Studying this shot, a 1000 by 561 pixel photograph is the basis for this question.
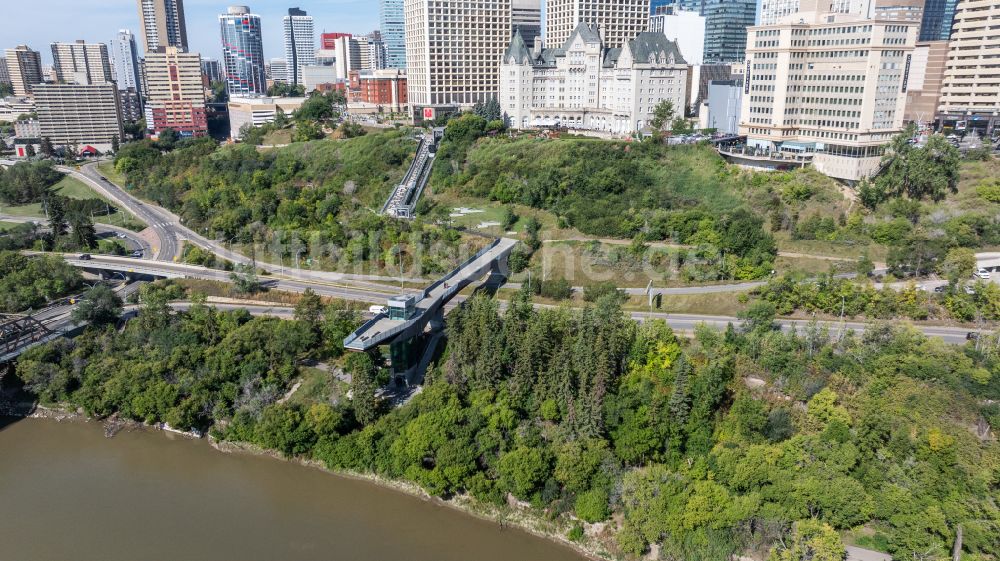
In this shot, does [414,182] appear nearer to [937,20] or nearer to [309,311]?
[309,311]

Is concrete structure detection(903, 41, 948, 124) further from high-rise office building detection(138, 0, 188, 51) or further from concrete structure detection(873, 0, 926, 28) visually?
high-rise office building detection(138, 0, 188, 51)

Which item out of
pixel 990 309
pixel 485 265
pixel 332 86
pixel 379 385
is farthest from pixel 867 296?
pixel 332 86

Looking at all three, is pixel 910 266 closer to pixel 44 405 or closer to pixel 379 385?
pixel 379 385

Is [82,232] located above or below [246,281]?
above

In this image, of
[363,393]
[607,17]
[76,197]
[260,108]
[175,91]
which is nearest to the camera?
[363,393]

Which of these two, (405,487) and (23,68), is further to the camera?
(23,68)

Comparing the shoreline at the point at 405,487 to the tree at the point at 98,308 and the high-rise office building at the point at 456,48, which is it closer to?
the tree at the point at 98,308

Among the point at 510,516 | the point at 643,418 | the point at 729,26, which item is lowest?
the point at 510,516

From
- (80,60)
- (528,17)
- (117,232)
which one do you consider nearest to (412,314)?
(117,232)
